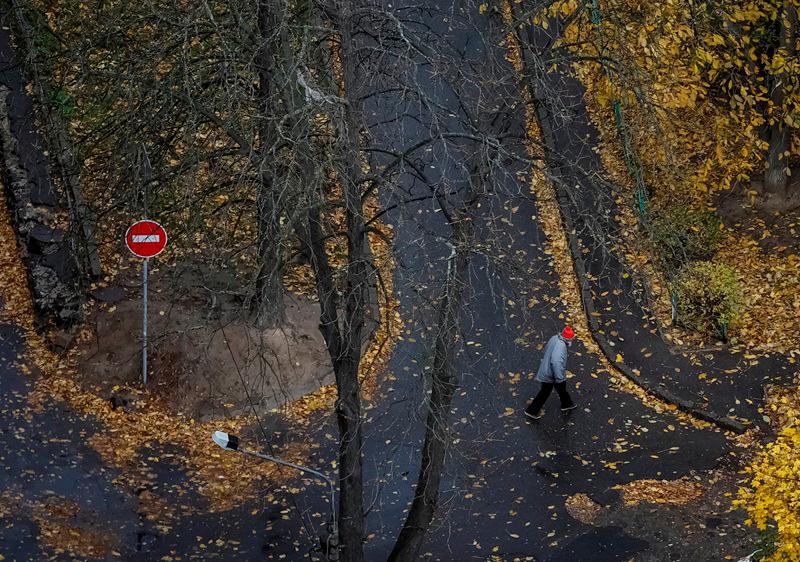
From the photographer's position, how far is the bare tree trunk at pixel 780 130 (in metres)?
17.9

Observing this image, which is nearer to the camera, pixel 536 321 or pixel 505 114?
pixel 505 114

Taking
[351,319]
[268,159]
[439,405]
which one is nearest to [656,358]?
[439,405]

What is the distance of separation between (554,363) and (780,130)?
6640mm

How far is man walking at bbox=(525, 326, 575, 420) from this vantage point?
15.1 meters

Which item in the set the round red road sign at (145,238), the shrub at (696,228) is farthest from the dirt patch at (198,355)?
the shrub at (696,228)

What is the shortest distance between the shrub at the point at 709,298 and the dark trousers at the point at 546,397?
2706mm

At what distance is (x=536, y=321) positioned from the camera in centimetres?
1739

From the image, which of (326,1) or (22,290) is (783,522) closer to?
(326,1)

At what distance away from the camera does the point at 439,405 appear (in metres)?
11.1

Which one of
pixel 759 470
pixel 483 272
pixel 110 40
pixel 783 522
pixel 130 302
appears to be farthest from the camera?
pixel 483 272

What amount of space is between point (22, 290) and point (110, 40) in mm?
7291

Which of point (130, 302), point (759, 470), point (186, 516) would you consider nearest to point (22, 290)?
point (130, 302)

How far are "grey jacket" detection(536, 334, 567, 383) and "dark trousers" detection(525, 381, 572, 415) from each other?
102 millimetres

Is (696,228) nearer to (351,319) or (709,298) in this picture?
(709,298)
